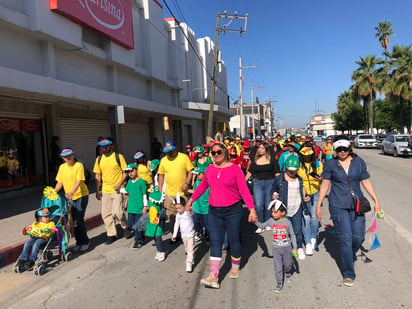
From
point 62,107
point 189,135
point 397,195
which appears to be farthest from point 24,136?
point 189,135

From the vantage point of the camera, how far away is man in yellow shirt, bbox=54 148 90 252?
5.10m

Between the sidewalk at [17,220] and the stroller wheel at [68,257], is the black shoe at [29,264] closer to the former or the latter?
the stroller wheel at [68,257]

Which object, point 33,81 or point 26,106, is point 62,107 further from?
point 33,81

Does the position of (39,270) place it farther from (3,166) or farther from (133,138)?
(133,138)

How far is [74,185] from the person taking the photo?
510 centimetres

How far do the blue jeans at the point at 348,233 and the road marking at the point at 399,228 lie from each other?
76.9 inches

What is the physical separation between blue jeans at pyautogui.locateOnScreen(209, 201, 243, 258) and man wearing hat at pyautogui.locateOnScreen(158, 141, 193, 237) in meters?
1.18

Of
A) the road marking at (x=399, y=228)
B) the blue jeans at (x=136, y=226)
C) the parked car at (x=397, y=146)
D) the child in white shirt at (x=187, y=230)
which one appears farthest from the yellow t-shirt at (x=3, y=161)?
the parked car at (x=397, y=146)

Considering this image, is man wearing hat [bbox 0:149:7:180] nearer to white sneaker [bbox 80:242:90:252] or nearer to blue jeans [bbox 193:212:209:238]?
white sneaker [bbox 80:242:90:252]

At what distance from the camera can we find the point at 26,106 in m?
10.5

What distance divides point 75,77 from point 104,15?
112 inches

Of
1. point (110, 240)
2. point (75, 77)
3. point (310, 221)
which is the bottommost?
point (110, 240)

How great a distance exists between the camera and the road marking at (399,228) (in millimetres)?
5281

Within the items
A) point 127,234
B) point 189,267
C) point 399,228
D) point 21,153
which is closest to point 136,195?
point 127,234
